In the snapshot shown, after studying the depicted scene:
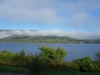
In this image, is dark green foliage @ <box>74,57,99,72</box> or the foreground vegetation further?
dark green foliage @ <box>74,57,99,72</box>

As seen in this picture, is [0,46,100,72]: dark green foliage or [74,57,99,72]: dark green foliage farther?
[74,57,99,72]: dark green foliage

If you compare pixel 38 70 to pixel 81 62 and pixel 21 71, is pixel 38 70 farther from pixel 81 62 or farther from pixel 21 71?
pixel 81 62

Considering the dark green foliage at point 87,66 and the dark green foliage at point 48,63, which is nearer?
the dark green foliage at point 48,63

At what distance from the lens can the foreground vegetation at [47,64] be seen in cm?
1411

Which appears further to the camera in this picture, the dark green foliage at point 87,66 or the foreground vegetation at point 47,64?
the dark green foliage at point 87,66

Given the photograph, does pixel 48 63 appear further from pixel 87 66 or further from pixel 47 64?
pixel 87 66

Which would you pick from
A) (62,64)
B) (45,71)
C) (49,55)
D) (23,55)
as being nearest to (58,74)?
(45,71)

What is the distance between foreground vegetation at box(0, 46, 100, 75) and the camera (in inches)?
556

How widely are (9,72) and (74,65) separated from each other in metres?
5.96

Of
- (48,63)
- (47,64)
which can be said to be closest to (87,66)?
(48,63)

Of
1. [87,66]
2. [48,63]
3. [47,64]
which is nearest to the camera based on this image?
[47,64]

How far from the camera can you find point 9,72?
47.3 feet

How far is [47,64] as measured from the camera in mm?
15750

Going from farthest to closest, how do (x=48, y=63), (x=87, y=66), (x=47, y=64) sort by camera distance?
(x=87, y=66) → (x=48, y=63) → (x=47, y=64)
